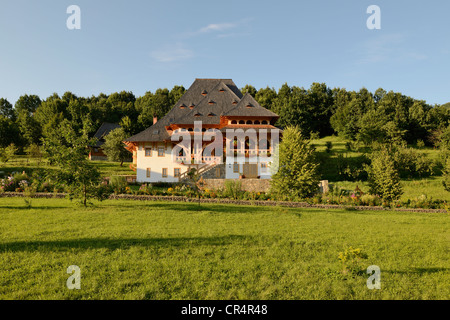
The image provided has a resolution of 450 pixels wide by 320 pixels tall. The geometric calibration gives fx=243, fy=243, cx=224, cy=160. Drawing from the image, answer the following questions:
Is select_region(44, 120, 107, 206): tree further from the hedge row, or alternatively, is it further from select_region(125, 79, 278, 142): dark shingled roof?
select_region(125, 79, 278, 142): dark shingled roof

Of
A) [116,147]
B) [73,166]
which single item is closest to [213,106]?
[116,147]

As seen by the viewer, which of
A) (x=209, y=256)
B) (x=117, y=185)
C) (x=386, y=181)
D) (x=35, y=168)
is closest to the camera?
(x=209, y=256)

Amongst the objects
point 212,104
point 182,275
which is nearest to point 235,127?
point 212,104

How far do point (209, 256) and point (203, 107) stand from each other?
97.1 ft

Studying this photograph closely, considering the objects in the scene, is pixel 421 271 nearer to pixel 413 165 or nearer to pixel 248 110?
pixel 248 110

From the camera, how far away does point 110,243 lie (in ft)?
27.8

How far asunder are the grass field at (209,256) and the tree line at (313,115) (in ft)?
104

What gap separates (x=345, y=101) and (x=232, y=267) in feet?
244

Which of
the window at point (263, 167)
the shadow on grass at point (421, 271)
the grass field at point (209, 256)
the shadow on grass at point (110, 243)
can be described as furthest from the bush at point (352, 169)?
the shadow on grass at point (110, 243)

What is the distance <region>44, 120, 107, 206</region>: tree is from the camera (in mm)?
13500

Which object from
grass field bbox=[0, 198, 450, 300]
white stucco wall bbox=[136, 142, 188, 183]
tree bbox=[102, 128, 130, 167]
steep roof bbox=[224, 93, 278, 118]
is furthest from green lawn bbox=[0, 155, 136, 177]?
grass field bbox=[0, 198, 450, 300]

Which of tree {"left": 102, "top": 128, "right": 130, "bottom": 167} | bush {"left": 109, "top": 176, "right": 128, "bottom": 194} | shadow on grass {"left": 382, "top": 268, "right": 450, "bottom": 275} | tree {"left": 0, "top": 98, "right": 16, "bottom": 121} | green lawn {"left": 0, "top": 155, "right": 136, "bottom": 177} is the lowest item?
shadow on grass {"left": 382, "top": 268, "right": 450, "bottom": 275}

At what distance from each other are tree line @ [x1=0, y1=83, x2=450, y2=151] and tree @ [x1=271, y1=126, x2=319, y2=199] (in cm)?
2434

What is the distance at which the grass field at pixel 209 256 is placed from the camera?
5641 mm
